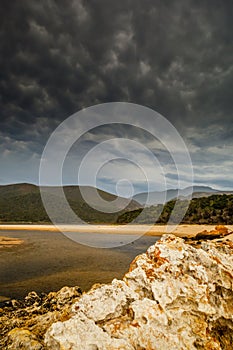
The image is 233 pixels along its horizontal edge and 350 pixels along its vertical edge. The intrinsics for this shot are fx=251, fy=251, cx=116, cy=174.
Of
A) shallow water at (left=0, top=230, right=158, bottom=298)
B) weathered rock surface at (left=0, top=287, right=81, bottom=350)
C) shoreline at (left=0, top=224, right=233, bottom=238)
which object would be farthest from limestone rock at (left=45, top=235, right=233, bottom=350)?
shoreline at (left=0, top=224, right=233, bottom=238)

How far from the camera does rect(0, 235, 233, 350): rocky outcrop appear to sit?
15.1 ft

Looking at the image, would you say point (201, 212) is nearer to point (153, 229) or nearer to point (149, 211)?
point (153, 229)

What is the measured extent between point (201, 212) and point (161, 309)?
2321 inches

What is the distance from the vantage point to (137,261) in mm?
6152

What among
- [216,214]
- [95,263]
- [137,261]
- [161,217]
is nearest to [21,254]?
[95,263]

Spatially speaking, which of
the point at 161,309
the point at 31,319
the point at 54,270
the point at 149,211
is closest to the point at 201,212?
the point at 149,211

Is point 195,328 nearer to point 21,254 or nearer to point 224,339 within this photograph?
point 224,339

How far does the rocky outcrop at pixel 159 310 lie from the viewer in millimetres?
4590

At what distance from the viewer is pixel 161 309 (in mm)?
4992

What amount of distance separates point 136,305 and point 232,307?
209cm

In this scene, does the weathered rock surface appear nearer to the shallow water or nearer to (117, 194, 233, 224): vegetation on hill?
the shallow water

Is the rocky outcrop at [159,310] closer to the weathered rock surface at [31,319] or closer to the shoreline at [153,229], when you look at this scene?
the weathered rock surface at [31,319]

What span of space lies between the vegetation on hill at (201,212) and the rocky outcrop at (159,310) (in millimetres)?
52526

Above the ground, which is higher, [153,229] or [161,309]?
[161,309]
